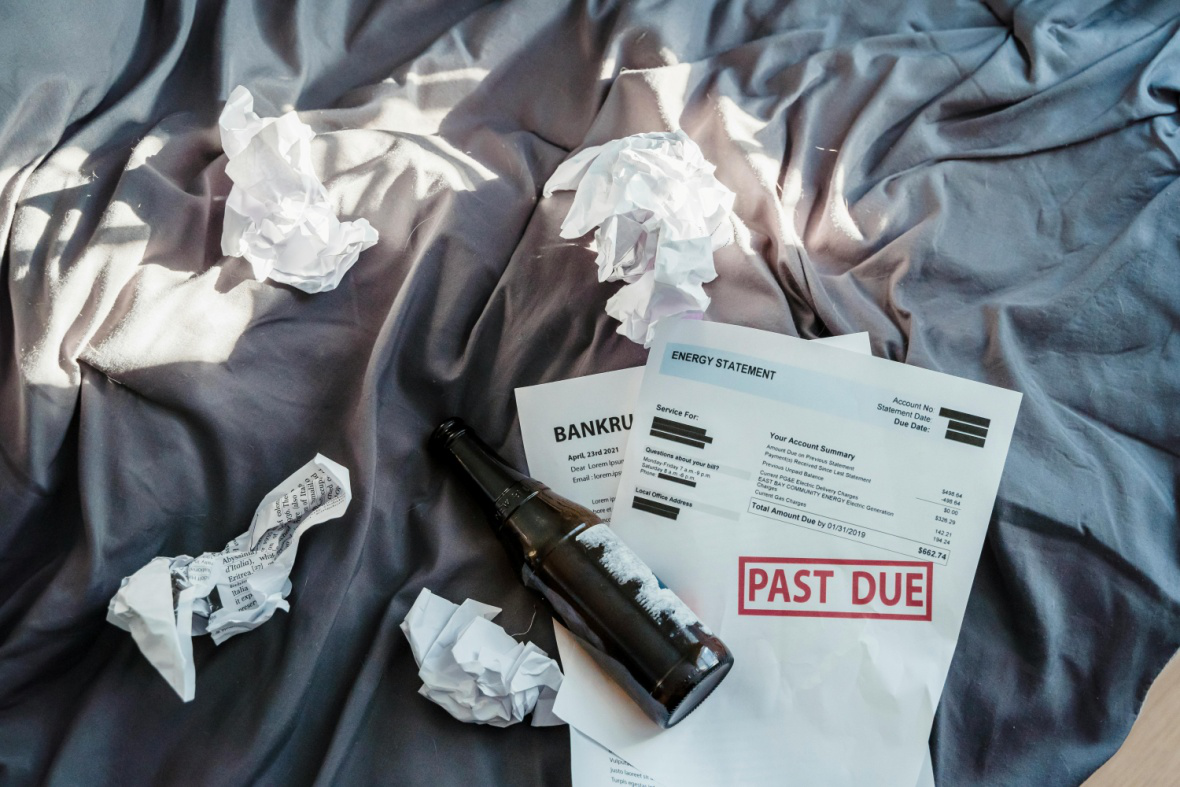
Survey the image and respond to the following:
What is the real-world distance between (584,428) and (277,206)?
0.29 metres

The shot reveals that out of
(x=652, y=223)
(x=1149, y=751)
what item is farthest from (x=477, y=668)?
(x=1149, y=751)

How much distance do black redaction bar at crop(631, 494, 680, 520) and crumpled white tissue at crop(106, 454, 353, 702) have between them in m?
0.22

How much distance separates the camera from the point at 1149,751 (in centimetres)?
64

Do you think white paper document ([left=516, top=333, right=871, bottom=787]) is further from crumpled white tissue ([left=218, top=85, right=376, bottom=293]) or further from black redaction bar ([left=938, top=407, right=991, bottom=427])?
crumpled white tissue ([left=218, top=85, right=376, bottom=293])

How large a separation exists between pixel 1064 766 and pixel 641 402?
1.31 ft

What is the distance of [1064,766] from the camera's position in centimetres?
60

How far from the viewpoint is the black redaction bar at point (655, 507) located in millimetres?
662

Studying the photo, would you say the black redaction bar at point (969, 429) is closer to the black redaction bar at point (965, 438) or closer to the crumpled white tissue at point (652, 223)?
the black redaction bar at point (965, 438)

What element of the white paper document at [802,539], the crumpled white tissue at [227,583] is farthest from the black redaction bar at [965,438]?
the crumpled white tissue at [227,583]

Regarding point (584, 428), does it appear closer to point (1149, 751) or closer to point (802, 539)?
point (802, 539)

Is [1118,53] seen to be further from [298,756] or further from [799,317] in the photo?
[298,756]

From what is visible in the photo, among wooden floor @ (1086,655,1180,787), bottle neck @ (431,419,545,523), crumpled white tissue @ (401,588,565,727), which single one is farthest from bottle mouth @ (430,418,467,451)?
wooden floor @ (1086,655,1180,787)

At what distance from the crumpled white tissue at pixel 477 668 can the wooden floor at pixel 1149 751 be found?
42 cm

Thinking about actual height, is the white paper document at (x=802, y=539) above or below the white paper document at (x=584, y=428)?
below
